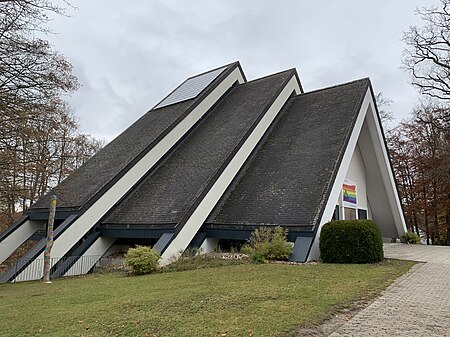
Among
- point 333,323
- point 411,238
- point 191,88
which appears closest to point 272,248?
point 333,323

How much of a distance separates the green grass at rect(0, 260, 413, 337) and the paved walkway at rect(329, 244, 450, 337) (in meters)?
0.39

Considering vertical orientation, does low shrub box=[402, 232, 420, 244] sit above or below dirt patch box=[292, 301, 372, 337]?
above

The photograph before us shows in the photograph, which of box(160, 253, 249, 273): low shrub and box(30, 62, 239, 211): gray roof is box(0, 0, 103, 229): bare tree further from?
box(160, 253, 249, 273): low shrub

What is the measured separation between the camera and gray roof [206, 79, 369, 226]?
12242mm

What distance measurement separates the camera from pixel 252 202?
1338 centimetres

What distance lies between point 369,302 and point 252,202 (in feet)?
25.1

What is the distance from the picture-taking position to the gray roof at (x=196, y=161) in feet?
44.2

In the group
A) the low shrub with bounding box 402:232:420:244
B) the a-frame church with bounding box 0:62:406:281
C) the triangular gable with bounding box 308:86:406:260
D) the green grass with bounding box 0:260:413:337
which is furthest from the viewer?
the low shrub with bounding box 402:232:420:244

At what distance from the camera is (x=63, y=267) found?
40.8 feet

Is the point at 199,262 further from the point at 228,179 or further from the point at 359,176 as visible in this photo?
the point at 359,176

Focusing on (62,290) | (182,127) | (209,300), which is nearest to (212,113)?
(182,127)

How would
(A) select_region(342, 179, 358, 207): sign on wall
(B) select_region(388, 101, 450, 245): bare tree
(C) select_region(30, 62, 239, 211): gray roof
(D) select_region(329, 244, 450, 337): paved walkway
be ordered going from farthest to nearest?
(B) select_region(388, 101, 450, 245): bare tree, (A) select_region(342, 179, 358, 207): sign on wall, (C) select_region(30, 62, 239, 211): gray roof, (D) select_region(329, 244, 450, 337): paved walkway

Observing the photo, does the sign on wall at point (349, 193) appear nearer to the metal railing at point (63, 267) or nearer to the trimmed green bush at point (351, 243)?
the trimmed green bush at point (351, 243)

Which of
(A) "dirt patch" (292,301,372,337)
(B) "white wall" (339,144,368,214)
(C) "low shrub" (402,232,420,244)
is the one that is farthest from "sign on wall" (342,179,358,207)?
(A) "dirt patch" (292,301,372,337)
